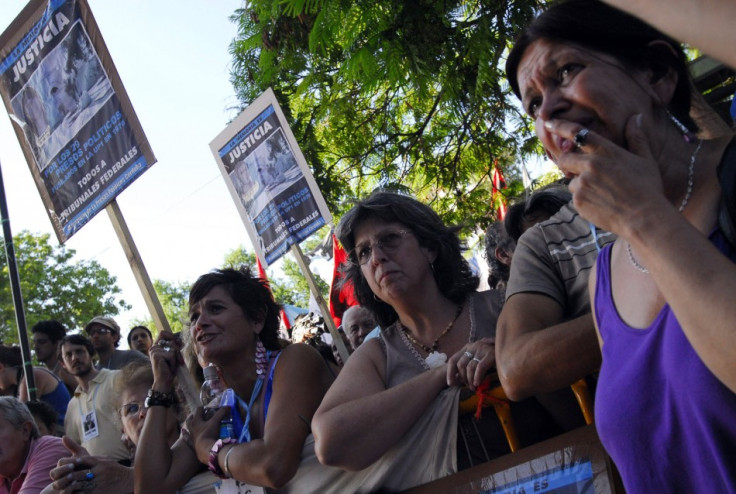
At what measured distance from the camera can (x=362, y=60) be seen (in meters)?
4.26

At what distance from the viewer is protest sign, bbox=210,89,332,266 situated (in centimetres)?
657

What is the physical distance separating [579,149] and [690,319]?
0.40 meters

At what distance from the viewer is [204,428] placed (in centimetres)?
358

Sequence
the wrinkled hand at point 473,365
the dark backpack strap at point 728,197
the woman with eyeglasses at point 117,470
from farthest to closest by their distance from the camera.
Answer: the woman with eyeglasses at point 117,470 < the wrinkled hand at point 473,365 < the dark backpack strap at point 728,197

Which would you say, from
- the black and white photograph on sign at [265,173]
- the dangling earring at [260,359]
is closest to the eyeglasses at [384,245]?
the dangling earring at [260,359]

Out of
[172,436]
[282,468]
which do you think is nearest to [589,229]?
[282,468]

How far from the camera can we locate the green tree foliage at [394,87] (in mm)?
4316

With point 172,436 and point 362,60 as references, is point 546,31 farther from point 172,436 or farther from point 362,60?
point 172,436

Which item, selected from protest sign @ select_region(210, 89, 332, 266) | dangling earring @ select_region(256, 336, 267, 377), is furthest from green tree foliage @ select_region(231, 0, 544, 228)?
dangling earring @ select_region(256, 336, 267, 377)

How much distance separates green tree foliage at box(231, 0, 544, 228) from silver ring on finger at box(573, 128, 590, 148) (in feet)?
8.54

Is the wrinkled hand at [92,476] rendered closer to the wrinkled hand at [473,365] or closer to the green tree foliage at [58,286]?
the wrinkled hand at [473,365]

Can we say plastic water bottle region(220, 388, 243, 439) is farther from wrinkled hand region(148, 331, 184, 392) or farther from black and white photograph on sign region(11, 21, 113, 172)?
black and white photograph on sign region(11, 21, 113, 172)

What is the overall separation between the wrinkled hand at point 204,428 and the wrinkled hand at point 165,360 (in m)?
0.49

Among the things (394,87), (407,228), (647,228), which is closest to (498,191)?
(394,87)
